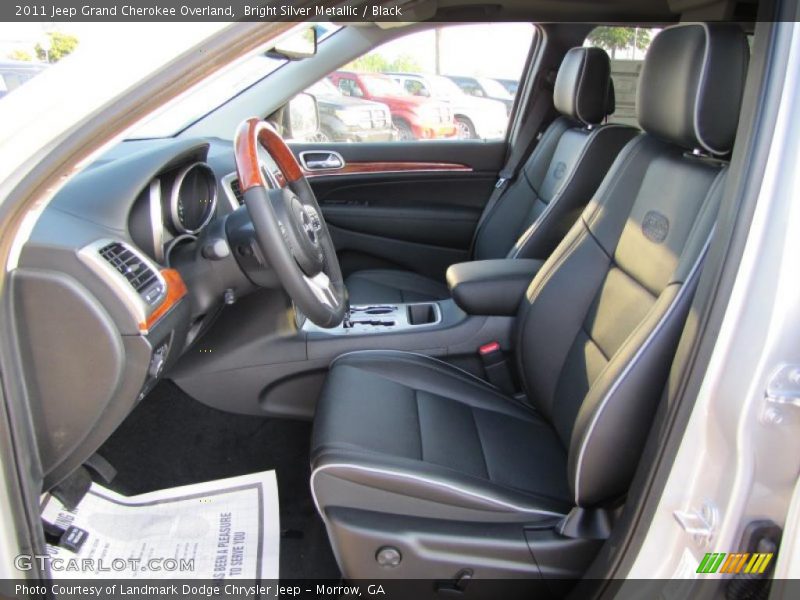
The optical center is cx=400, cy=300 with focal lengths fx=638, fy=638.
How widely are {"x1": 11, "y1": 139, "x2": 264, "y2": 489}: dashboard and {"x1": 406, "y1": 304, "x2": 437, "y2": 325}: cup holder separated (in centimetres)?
66

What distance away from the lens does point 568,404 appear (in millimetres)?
1356

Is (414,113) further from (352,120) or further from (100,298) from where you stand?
(100,298)

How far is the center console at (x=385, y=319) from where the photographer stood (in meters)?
1.76

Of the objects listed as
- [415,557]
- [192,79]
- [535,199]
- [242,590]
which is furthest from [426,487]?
[535,199]

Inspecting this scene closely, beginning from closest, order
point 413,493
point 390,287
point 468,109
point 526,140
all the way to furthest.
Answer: point 413,493 → point 390,287 → point 526,140 → point 468,109

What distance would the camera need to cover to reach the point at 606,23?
2.42m

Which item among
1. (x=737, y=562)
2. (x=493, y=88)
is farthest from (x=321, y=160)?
(x=737, y=562)

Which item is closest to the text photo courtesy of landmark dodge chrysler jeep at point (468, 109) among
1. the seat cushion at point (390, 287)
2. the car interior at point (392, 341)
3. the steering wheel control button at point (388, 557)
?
the car interior at point (392, 341)

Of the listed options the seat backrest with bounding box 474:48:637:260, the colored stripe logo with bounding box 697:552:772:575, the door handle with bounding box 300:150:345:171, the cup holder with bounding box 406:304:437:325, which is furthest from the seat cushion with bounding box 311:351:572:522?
the door handle with bounding box 300:150:345:171

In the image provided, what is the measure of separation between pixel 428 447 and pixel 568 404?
318mm

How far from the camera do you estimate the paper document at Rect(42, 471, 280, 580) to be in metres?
1.24

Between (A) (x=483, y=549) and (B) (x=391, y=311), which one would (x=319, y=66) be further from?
(A) (x=483, y=549)

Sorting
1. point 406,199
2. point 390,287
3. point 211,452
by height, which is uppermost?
point 406,199

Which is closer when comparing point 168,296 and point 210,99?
point 168,296
